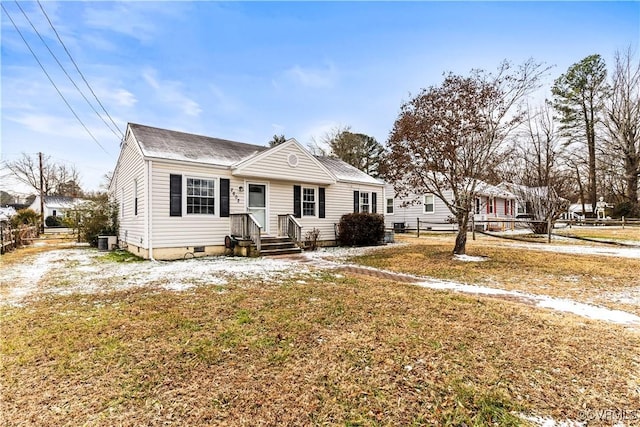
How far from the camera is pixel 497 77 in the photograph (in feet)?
30.1

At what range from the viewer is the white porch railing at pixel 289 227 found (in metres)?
11.9

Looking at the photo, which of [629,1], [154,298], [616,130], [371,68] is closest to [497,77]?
[629,1]

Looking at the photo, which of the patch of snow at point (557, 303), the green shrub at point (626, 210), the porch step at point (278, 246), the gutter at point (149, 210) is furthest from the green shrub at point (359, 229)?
the green shrub at point (626, 210)

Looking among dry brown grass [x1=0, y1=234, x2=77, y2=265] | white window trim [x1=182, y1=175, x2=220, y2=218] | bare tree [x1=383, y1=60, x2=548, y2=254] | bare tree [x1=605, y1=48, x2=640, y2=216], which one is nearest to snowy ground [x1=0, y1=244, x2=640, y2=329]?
dry brown grass [x1=0, y1=234, x2=77, y2=265]

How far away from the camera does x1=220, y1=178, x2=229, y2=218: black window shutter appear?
428 inches

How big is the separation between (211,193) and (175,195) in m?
1.18

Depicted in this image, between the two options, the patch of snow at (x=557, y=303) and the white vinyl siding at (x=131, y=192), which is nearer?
the patch of snow at (x=557, y=303)

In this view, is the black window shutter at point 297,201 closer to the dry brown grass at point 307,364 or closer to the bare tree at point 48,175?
the dry brown grass at point 307,364

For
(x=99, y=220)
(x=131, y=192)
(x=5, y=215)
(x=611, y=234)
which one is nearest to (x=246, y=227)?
(x=131, y=192)

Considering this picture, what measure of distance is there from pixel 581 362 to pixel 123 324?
16.3 ft

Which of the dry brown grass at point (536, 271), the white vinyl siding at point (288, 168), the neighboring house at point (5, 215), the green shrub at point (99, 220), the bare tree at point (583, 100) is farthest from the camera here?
the bare tree at point (583, 100)

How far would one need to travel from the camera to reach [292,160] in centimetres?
1226

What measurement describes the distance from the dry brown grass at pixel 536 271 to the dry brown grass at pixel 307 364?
1.99 meters

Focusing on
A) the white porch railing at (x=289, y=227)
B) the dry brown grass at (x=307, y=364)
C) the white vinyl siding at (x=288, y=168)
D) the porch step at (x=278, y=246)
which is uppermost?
the white vinyl siding at (x=288, y=168)
